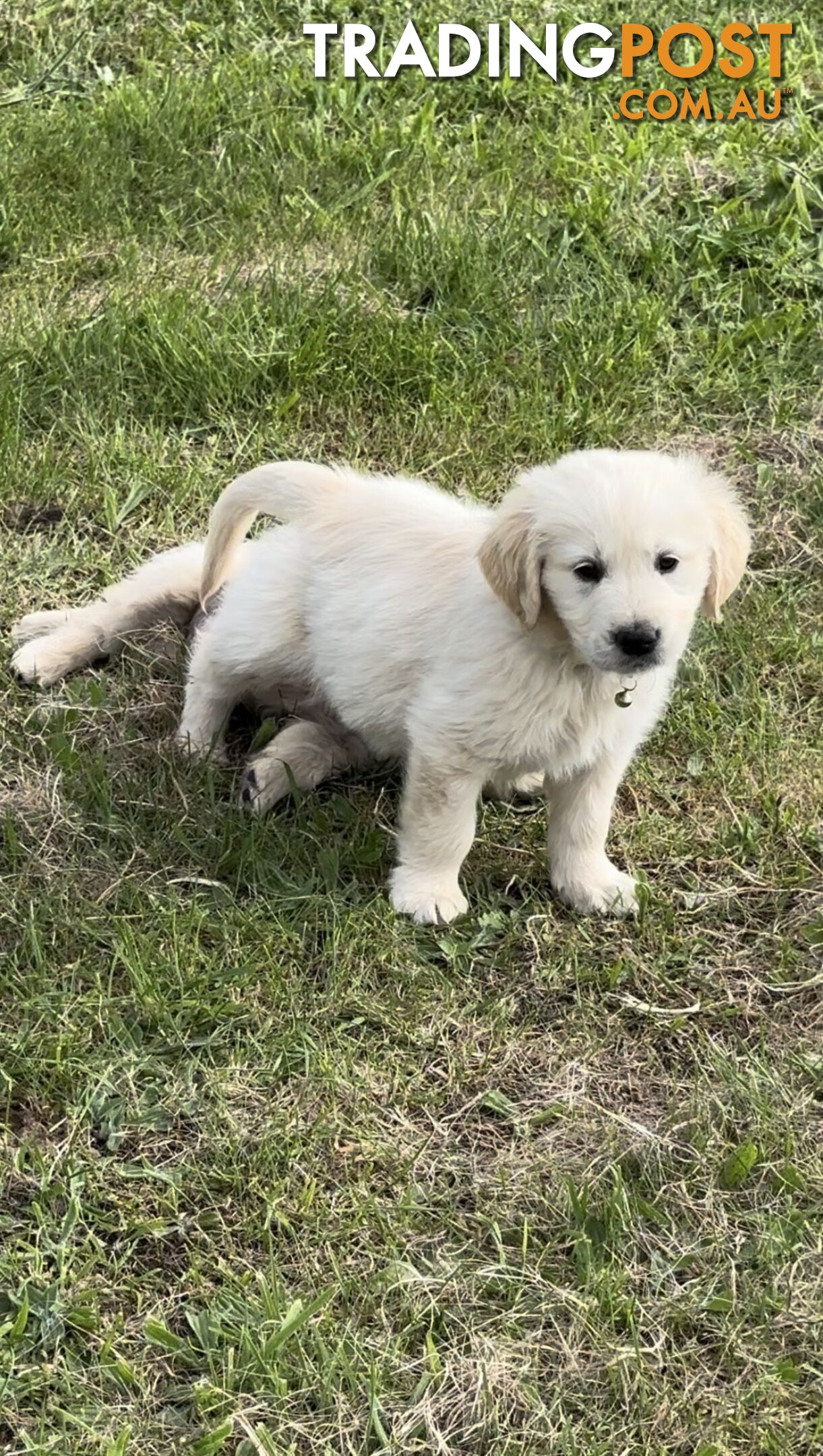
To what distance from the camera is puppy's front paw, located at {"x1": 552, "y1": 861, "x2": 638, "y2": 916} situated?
323cm

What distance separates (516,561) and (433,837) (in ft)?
2.17

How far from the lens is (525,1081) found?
2936mm

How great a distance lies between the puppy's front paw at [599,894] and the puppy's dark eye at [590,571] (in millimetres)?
788

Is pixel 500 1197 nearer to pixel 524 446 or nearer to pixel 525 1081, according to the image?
pixel 525 1081

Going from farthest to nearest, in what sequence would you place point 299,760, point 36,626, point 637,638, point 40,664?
point 36,626
point 40,664
point 299,760
point 637,638

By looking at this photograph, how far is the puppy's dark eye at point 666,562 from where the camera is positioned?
270 cm

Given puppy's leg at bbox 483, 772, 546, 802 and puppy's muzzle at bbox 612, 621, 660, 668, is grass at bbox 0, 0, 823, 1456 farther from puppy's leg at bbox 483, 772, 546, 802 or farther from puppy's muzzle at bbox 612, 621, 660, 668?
puppy's muzzle at bbox 612, 621, 660, 668

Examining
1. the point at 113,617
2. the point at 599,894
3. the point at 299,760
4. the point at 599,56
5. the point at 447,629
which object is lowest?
the point at 599,894

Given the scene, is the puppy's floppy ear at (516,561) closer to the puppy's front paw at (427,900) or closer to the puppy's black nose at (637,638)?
the puppy's black nose at (637,638)

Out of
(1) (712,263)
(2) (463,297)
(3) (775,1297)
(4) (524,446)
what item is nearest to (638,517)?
(3) (775,1297)

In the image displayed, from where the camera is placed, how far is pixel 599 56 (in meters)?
5.61

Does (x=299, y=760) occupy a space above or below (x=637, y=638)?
below

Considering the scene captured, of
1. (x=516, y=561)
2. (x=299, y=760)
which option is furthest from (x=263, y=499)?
(x=516, y=561)

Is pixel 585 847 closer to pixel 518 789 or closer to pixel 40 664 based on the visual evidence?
pixel 518 789
